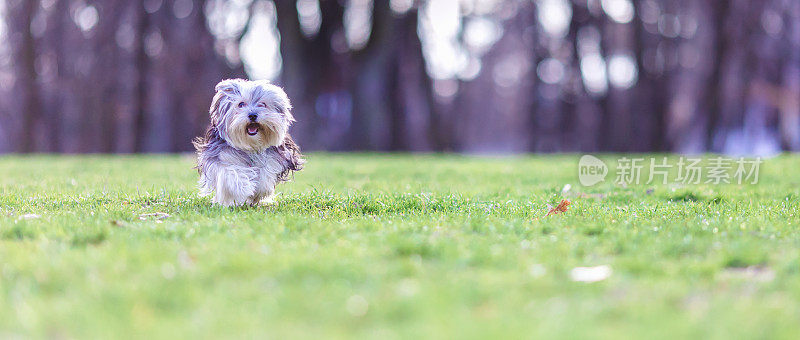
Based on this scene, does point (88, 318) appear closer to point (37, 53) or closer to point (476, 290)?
point (476, 290)

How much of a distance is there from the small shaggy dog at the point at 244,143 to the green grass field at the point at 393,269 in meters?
0.33

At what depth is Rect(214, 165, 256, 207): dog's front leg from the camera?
309 inches

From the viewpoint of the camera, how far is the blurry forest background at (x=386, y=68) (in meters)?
26.7

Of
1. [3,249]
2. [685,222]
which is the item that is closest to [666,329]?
[685,222]

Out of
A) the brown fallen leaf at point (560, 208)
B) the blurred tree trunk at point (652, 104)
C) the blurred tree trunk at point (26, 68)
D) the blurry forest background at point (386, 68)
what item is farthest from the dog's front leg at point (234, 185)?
the blurred tree trunk at point (652, 104)

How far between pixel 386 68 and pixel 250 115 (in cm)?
1881

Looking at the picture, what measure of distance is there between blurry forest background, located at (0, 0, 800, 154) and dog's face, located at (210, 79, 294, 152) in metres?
17.8

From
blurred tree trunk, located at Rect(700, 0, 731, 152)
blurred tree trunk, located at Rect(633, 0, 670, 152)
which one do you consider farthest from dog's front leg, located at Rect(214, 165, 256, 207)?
blurred tree trunk, located at Rect(633, 0, 670, 152)

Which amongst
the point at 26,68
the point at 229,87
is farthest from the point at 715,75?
the point at 26,68

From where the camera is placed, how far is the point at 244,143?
8.01 metres

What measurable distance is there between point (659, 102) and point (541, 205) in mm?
25045

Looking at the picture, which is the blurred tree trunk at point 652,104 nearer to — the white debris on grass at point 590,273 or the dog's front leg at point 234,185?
the dog's front leg at point 234,185

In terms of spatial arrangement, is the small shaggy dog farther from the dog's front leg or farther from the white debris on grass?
the white debris on grass

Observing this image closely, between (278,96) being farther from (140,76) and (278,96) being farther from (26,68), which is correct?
(26,68)
